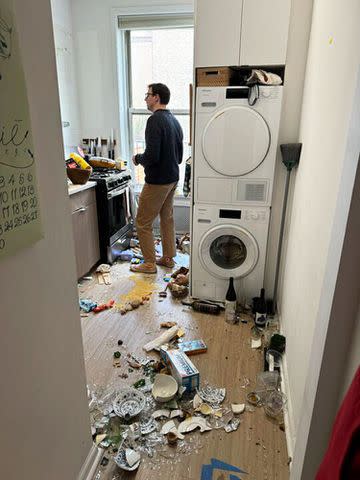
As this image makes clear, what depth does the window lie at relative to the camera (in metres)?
3.72

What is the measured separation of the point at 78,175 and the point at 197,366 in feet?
6.17

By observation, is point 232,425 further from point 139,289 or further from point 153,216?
point 153,216

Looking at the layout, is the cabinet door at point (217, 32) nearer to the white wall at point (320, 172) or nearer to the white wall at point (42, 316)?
the white wall at point (320, 172)

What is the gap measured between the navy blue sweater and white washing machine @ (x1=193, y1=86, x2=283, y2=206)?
0.61 m

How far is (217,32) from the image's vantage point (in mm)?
2174

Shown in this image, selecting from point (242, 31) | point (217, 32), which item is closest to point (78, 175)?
point (217, 32)

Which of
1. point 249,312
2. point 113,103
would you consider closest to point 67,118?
point 113,103

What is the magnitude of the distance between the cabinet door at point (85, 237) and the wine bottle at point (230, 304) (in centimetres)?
134

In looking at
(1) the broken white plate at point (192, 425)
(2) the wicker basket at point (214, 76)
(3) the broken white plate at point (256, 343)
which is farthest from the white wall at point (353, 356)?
(2) the wicker basket at point (214, 76)

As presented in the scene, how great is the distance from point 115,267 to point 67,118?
1.81m

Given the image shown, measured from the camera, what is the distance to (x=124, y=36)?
3.84 meters

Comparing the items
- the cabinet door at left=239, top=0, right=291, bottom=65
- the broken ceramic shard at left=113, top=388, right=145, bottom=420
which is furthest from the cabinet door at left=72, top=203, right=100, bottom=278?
the cabinet door at left=239, top=0, right=291, bottom=65

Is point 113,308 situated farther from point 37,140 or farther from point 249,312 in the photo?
point 37,140

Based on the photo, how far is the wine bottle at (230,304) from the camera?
98.4 inches
